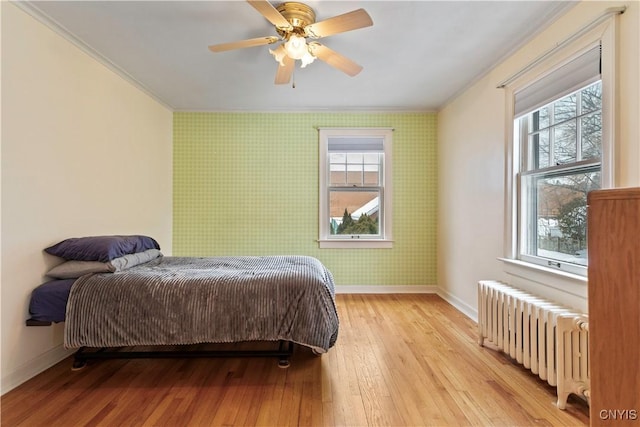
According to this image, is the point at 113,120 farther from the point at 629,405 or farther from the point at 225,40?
the point at 629,405

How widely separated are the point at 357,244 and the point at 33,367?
3254 millimetres

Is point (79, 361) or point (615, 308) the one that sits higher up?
point (615, 308)

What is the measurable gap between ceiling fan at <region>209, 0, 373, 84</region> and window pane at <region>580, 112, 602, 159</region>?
1498 mm

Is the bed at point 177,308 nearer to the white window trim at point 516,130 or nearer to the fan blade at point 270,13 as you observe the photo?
the white window trim at point 516,130

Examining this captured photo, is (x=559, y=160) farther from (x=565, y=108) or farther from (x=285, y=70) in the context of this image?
(x=285, y=70)

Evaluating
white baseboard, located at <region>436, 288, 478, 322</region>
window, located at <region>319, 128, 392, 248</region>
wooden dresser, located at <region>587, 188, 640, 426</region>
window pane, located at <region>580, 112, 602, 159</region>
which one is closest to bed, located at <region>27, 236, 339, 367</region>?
wooden dresser, located at <region>587, 188, 640, 426</region>

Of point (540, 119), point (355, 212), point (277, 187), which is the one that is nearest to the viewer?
point (540, 119)

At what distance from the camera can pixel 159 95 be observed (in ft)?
11.5

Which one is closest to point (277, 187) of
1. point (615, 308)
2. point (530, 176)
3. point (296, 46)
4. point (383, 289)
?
point (383, 289)

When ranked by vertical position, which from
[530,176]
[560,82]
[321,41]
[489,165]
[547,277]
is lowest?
[547,277]

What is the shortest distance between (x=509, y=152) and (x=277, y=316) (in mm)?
2339

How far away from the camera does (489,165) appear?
112 inches

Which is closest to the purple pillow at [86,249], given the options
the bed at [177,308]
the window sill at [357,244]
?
the bed at [177,308]

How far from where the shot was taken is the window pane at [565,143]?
199cm
